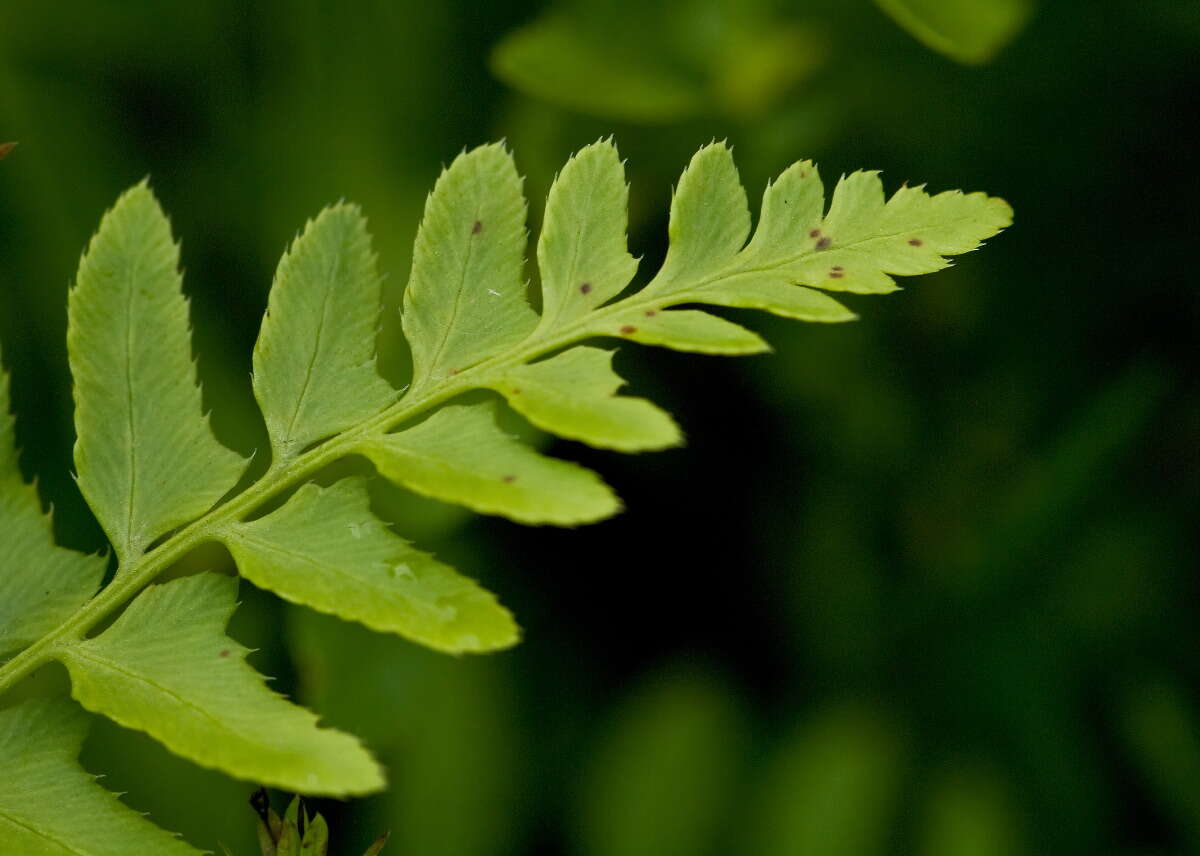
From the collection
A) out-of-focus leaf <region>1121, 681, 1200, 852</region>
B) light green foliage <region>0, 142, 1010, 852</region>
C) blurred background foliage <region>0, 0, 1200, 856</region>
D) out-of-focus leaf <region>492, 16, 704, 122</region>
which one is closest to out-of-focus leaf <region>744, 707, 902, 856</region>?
blurred background foliage <region>0, 0, 1200, 856</region>

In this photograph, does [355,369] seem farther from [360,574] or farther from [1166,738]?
[1166,738]

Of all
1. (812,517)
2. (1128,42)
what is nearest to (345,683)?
(812,517)

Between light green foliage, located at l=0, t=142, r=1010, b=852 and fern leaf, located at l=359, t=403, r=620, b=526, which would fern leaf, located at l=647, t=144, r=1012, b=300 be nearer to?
light green foliage, located at l=0, t=142, r=1010, b=852

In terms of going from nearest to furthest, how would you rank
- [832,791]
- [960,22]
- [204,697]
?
[204,697] < [960,22] < [832,791]

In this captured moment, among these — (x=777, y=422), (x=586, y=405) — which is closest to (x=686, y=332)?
(x=586, y=405)

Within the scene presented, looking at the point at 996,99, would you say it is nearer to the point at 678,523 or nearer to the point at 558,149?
the point at 558,149

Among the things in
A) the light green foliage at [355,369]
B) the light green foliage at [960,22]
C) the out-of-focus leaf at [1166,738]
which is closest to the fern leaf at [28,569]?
the light green foliage at [355,369]

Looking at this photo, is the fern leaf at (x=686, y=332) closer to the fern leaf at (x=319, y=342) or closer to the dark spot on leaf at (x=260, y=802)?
the fern leaf at (x=319, y=342)
